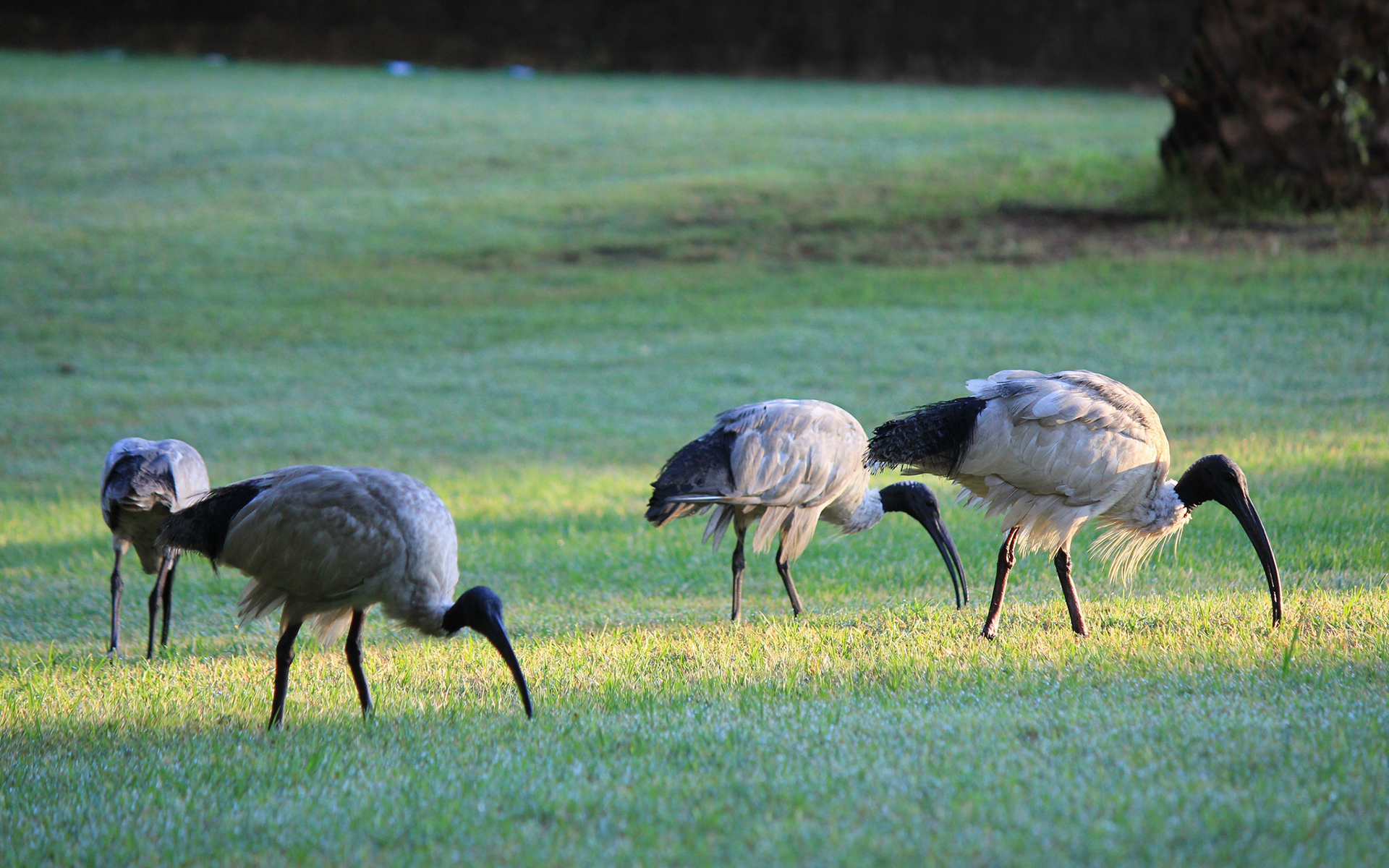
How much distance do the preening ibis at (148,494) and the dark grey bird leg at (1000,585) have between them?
396 cm

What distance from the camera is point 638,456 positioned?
11.1m

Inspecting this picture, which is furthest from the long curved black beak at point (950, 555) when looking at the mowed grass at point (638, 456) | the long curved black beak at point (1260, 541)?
the long curved black beak at point (1260, 541)

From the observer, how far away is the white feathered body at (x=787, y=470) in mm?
6750

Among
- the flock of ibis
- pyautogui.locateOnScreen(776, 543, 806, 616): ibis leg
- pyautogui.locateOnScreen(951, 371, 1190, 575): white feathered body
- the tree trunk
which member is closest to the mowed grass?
pyautogui.locateOnScreen(776, 543, 806, 616): ibis leg

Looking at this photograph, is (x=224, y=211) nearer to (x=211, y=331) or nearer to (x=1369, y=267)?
(x=211, y=331)

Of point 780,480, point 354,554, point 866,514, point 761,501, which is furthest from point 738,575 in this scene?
point 354,554

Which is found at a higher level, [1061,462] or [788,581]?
[1061,462]

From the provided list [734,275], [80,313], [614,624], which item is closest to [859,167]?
[734,275]

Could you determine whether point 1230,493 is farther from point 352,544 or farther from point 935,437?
point 352,544

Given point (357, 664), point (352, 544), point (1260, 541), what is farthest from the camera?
point (1260, 541)

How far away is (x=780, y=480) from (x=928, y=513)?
34.1 inches

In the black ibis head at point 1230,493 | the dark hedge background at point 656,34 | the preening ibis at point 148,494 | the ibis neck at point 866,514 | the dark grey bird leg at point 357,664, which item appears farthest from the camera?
the dark hedge background at point 656,34

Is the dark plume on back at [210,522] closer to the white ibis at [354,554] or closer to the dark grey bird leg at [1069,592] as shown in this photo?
the white ibis at [354,554]

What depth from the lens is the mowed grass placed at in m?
3.73
